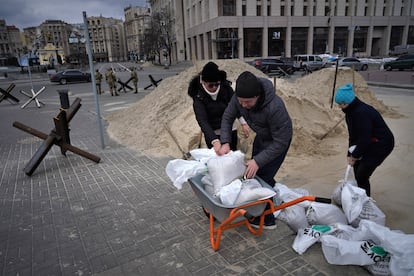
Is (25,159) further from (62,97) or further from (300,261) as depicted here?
(300,261)

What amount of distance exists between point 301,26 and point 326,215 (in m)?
52.7

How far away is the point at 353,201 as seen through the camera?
309 cm

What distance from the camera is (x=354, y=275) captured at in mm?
2531

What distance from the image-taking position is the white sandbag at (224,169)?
2.70m

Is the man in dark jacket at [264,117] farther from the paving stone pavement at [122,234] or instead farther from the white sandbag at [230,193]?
the paving stone pavement at [122,234]

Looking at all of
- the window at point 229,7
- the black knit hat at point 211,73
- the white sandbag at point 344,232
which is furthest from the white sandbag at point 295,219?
the window at point 229,7

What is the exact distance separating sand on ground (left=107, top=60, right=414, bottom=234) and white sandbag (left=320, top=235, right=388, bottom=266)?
1.02 metres

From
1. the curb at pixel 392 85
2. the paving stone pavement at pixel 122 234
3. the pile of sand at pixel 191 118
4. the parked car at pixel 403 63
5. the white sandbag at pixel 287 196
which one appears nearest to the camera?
the paving stone pavement at pixel 122 234

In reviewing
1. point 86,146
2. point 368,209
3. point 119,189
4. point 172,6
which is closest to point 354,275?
point 368,209

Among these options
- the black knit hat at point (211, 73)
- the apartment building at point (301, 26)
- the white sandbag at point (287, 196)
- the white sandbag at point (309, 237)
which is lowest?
the white sandbag at point (309, 237)

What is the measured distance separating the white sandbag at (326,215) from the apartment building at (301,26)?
44884 mm

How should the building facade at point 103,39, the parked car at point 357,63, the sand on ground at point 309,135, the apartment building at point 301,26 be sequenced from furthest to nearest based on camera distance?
the building facade at point 103,39, the apartment building at point 301,26, the parked car at point 357,63, the sand on ground at point 309,135

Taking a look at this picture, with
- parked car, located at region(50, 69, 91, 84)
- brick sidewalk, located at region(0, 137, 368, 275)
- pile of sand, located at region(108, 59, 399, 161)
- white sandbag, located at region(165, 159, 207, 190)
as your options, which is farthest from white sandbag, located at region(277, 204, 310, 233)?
parked car, located at region(50, 69, 91, 84)

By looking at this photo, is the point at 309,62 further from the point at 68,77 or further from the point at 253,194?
the point at 253,194
